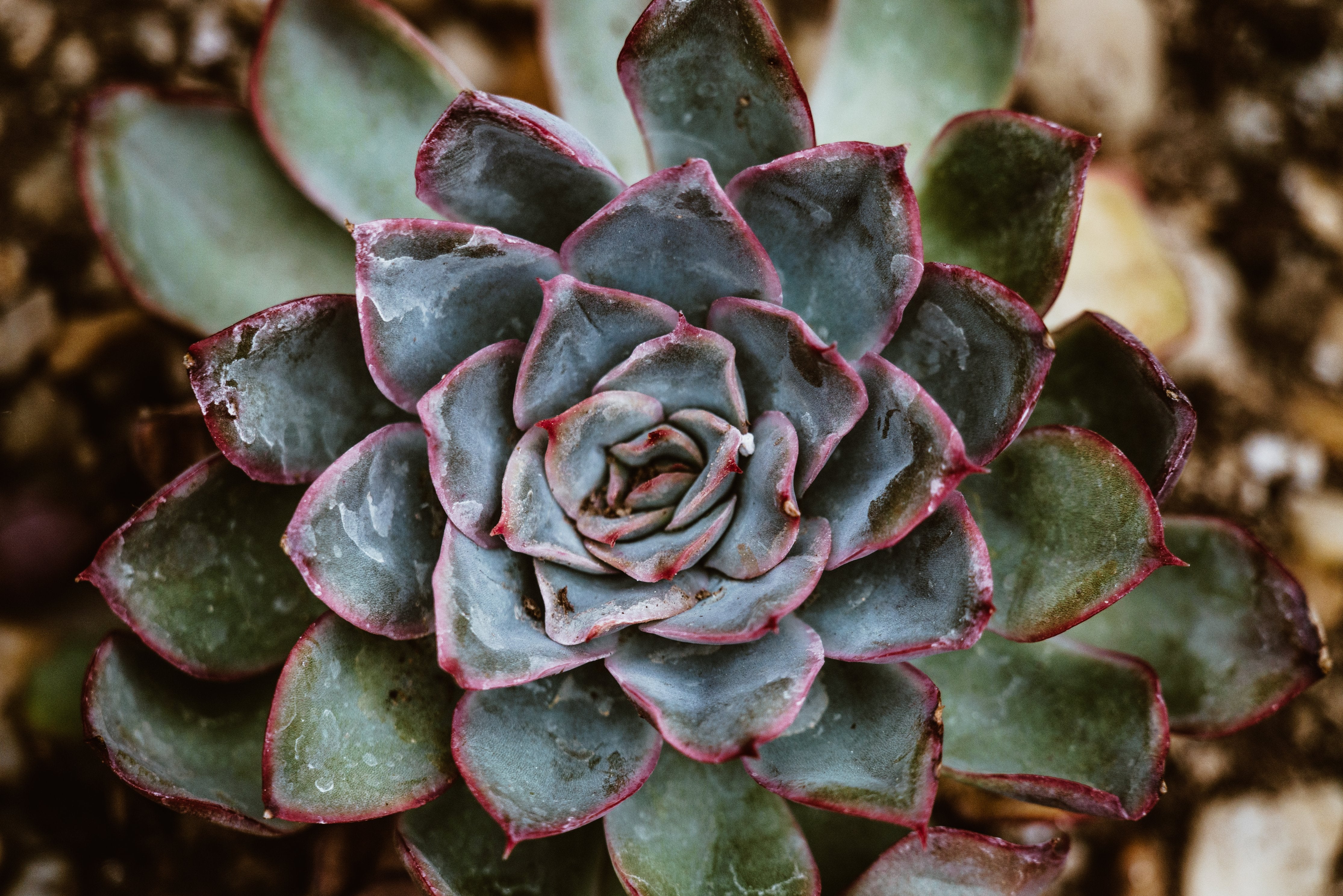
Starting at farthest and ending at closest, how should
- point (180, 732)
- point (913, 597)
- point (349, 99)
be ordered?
point (349, 99)
point (180, 732)
point (913, 597)

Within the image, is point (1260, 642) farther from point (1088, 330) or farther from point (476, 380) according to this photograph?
point (476, 380)

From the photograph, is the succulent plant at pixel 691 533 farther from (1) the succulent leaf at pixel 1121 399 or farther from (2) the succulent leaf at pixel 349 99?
(2) the succulent leaf at pixel 349 99

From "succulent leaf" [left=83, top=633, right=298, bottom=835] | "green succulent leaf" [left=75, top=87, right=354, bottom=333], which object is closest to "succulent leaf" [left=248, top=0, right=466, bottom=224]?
"green succulent leaf" [left=75, top=87, right=354, bottom=333]

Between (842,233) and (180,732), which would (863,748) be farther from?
(180,732)

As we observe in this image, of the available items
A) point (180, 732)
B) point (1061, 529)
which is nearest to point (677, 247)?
point (1061, 529)

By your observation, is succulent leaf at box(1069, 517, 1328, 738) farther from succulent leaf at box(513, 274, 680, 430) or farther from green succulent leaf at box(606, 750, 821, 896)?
succulent leaf at box(513, 274, 680, 430)

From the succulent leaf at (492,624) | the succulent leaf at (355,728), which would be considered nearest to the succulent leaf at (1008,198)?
the succulent leaf at (492,624)

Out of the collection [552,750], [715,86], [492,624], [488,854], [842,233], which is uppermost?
[715,86]
